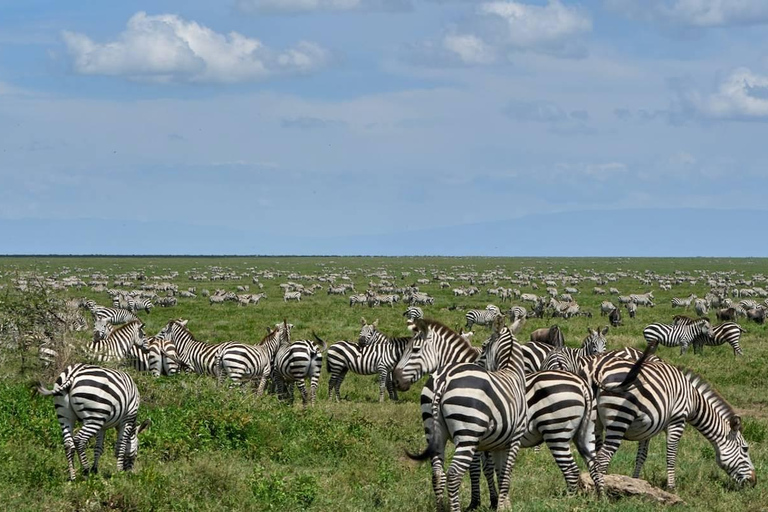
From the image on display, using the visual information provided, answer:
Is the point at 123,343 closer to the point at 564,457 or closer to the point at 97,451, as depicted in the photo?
the point at 97,451

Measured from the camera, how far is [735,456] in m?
12.6

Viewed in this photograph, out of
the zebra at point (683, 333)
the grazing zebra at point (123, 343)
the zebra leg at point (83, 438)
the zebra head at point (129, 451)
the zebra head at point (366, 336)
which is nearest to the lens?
the zebra leg at point (83, 438)

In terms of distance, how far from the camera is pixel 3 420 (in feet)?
46.4

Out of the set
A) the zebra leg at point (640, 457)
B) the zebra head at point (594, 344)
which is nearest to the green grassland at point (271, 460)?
the zebra leg at point (640, 457)

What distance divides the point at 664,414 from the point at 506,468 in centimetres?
278

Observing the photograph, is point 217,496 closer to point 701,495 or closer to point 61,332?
point 701,495

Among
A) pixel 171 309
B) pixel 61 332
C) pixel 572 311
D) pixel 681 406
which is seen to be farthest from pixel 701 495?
pixel 171 309

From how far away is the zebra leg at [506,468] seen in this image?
34.6 feet

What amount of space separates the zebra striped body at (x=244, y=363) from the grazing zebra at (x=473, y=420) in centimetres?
962

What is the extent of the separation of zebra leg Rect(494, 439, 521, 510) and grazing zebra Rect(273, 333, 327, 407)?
31.8 feet

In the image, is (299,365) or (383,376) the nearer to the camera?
(299,365)

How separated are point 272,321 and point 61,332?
20831 millimetres

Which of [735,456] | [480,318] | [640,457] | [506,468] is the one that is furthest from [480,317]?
[506,468]

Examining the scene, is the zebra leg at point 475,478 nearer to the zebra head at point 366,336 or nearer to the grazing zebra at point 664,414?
the grazing zebra at point 664,414
